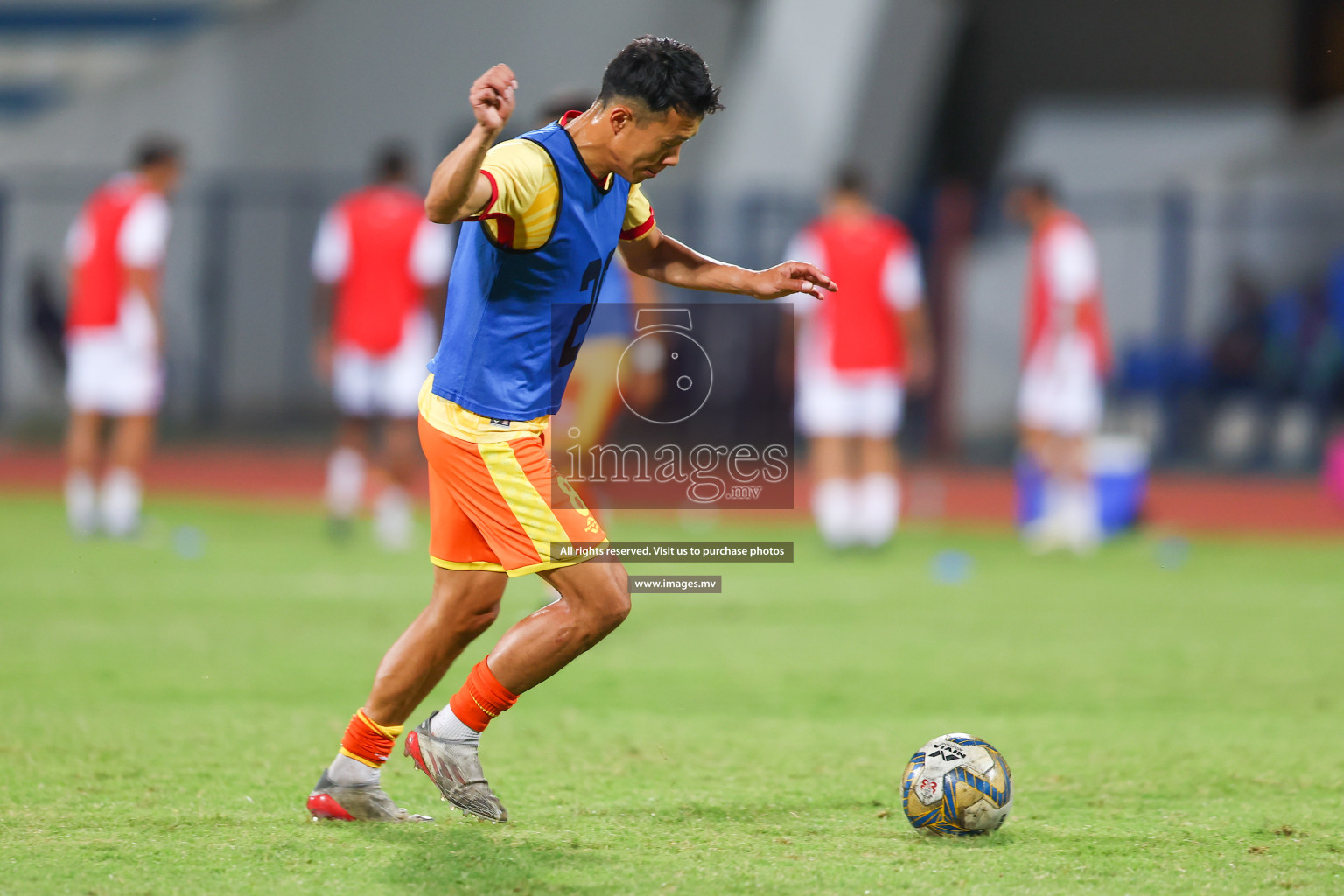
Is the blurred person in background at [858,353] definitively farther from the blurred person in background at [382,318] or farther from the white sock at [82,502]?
the white sock at [82,502]

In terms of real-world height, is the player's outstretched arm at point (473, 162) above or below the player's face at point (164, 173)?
below

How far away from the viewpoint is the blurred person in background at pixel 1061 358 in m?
11.5

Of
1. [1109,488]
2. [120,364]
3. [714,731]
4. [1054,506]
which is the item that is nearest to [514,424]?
[714,731]

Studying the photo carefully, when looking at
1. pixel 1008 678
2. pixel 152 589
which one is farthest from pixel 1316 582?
pixel 152 589

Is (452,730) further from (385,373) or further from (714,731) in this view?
(385,373)

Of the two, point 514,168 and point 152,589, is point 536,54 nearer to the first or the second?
point 152,589

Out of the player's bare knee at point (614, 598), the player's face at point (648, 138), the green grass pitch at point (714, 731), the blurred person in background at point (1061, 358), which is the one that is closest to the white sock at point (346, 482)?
the green grass pitch at point (714, 731)

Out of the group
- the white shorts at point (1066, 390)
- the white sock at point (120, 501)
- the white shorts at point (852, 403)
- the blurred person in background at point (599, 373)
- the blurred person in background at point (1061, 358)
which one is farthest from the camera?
the white shorts at point (852, 403)

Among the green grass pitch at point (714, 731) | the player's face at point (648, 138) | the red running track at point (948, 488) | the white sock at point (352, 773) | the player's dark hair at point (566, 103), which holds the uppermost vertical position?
the player's dark hair at point (566, 103)

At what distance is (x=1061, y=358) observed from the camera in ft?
38.3

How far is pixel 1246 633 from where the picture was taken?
8.45 m

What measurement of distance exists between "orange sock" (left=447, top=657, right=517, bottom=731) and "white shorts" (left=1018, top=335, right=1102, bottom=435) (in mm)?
8005

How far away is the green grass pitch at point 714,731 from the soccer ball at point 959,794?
8 cm

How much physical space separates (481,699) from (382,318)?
767cm
